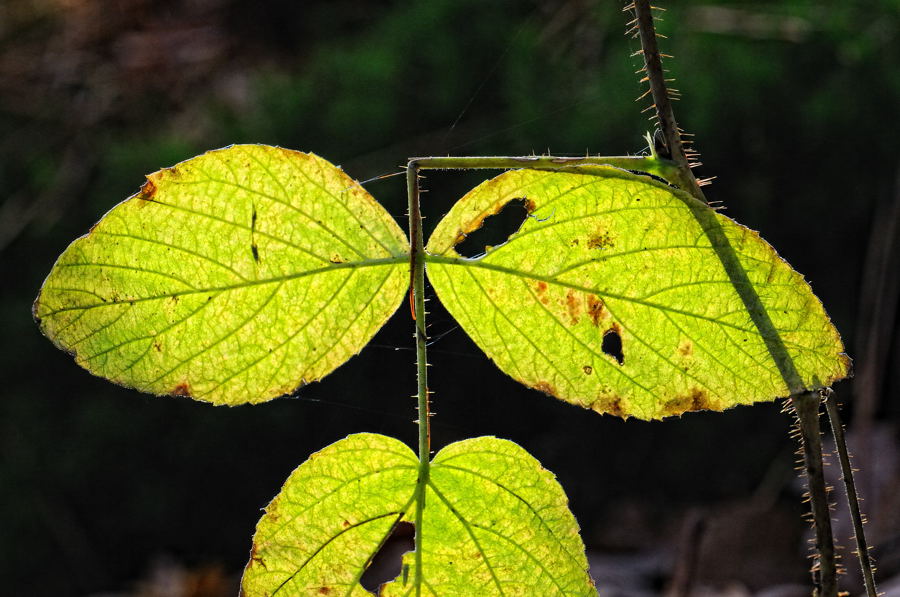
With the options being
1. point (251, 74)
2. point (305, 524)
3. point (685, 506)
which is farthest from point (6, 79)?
point (305, 524)

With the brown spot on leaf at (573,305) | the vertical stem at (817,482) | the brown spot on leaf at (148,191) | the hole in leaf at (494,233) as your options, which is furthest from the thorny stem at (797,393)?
the hole in leaf at (494,233)

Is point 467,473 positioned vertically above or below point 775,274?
below

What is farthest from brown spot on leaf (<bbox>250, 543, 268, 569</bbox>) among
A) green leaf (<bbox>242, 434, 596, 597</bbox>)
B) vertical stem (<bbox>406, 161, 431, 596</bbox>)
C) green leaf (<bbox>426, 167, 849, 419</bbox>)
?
green leaf (<bbox>426, 167, 849, 419</bbox>)

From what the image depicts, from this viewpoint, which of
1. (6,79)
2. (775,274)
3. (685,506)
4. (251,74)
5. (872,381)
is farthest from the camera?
(6,79)

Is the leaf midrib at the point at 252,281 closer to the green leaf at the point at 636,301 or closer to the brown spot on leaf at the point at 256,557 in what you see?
the green leaf at the point at 636,301

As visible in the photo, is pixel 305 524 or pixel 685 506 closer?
pixel 305 524

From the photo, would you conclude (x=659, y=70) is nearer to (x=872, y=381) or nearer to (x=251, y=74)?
(x=872, y=381)
